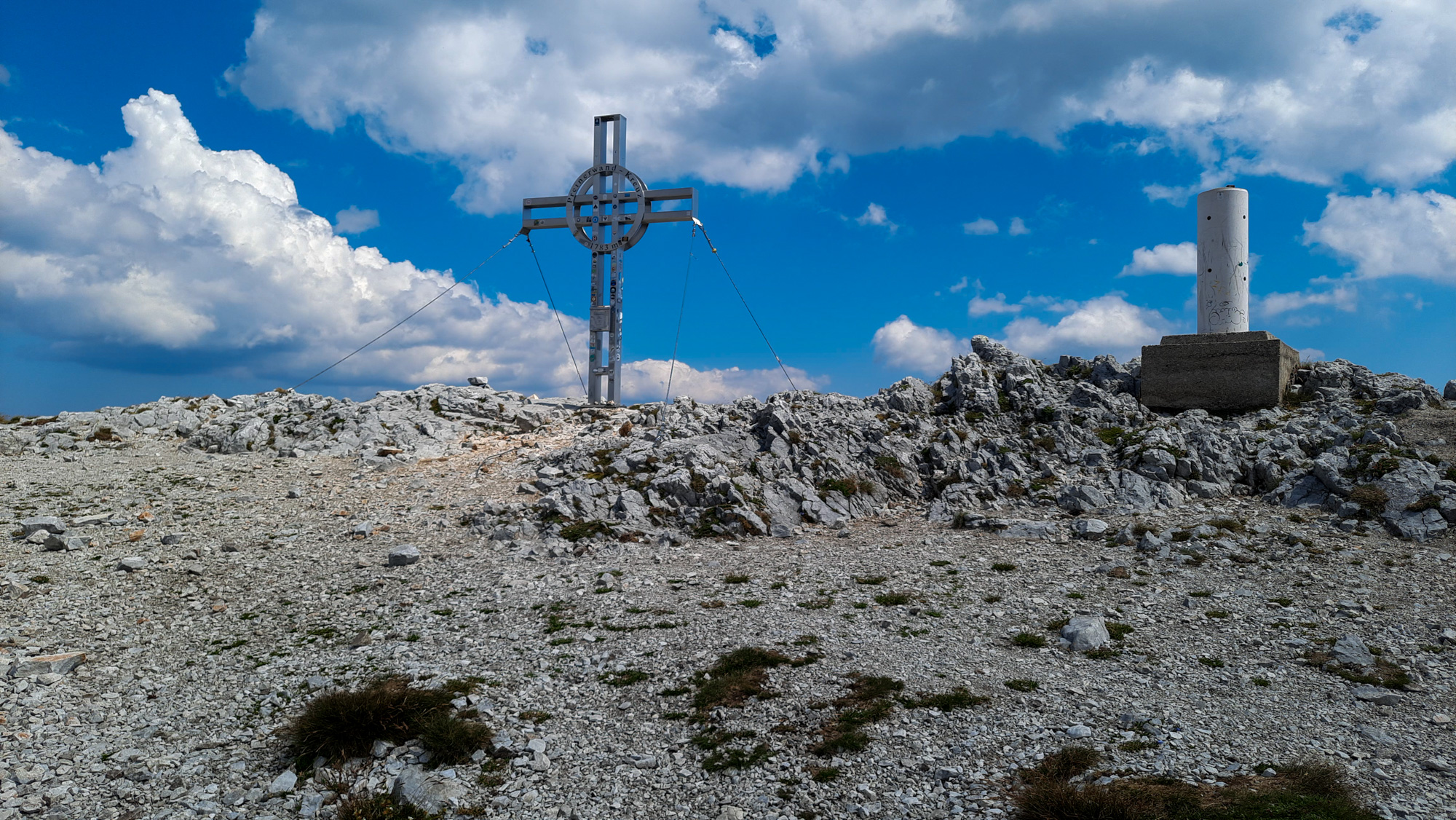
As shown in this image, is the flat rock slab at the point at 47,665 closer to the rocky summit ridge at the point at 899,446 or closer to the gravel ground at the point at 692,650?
the gravel ground at the point at 692,650

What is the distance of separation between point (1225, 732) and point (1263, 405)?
23.4m

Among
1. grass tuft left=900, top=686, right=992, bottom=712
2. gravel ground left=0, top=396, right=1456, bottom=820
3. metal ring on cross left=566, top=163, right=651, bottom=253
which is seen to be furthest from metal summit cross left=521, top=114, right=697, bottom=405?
grass tuft left=900, top=686, right=992, bottom=712

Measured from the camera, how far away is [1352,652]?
1232 cm

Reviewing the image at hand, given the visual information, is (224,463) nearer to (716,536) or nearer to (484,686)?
(716,536)

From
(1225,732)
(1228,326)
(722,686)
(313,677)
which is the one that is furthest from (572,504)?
(1228,326)

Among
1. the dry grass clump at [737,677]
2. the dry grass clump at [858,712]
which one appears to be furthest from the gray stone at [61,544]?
the dry grass clump at [858,712]

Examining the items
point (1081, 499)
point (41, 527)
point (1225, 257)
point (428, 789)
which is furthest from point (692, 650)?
point (1225, 257)

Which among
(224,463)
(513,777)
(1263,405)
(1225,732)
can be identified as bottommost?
(513,777)

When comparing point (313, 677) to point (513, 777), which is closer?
point (513, 777)

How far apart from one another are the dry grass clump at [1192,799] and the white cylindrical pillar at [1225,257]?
2463cm

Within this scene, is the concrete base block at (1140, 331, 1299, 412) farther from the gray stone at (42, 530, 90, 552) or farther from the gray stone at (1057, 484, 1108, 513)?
the gray stone at (42, 530, 90, 552)

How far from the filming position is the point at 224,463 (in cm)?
2777

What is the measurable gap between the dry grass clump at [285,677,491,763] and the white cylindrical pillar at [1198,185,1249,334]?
30.3 m

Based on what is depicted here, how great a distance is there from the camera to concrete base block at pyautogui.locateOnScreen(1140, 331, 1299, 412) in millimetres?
27859
